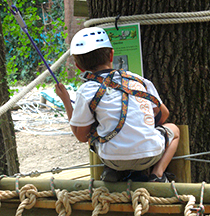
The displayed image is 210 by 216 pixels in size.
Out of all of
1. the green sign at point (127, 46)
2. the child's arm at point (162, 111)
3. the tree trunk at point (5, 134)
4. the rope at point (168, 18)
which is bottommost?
the tree trunk at point (5, 134)

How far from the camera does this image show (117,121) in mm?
1363

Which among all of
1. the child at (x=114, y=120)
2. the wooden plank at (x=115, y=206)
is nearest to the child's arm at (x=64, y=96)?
the child at (x=114, y=120)

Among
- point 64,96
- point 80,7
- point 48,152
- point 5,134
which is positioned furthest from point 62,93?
point 48,152

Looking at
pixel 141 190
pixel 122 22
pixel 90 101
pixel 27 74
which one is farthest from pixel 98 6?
pixel 27 74

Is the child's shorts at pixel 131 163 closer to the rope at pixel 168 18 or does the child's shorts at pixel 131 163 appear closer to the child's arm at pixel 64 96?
the child's arm at pixel 64 96

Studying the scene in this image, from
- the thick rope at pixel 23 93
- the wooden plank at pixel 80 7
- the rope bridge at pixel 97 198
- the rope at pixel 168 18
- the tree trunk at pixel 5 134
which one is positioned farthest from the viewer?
the tree trunk at pixel 5 134

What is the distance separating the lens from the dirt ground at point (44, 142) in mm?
5125

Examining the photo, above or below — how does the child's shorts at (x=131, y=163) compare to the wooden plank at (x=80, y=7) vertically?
below

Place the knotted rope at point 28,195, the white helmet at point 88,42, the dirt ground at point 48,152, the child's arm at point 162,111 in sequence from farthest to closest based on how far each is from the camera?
1. the dirt ground at point 48,152
2. the child's arm at point 162,111
3. the white helmet at point 88,42
4. the knotted rope at point 28,195

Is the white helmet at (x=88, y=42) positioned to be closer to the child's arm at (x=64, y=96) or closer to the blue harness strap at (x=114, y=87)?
the blue harness strap at (x=114, y=87)

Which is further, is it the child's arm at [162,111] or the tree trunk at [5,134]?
the tree trunk at [5,134]

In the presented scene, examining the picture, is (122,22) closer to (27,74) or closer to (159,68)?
(159,68)

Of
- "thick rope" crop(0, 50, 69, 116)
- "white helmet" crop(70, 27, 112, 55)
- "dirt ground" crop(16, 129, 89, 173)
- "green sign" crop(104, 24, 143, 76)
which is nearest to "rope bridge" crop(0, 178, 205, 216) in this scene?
"white helmet" crop(70, 27, 112, 55)

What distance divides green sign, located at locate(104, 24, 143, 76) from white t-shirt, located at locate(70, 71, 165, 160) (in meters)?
0.38
